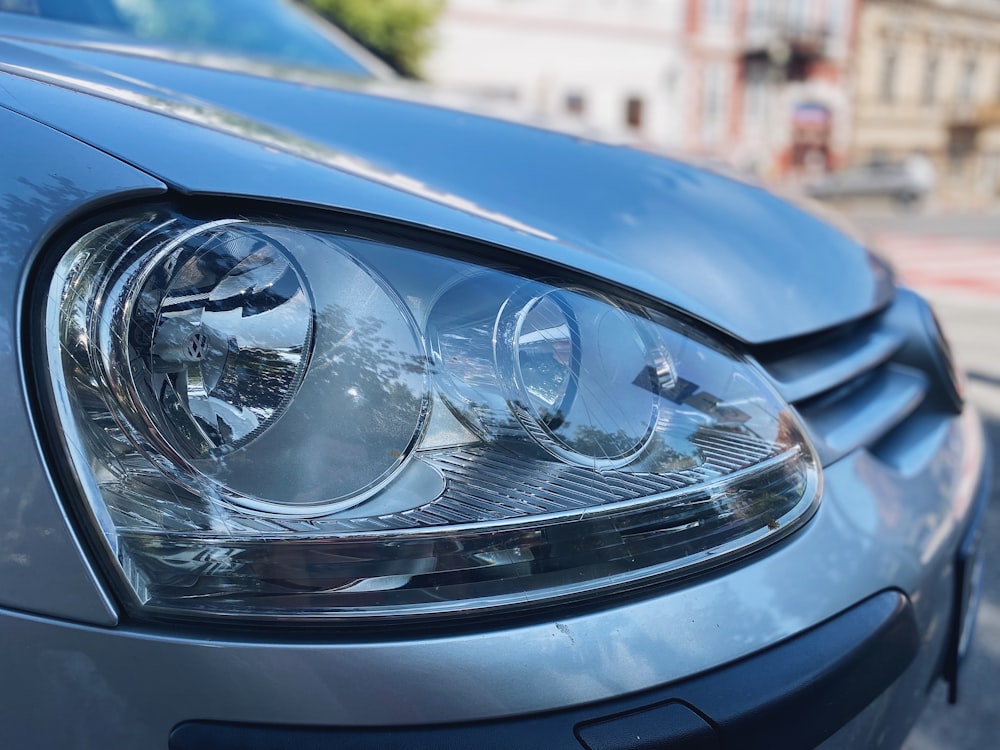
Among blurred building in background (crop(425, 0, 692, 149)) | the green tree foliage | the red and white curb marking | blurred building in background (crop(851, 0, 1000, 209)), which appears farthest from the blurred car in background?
the green tree foliage

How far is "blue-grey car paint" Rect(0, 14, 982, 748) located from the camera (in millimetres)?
646

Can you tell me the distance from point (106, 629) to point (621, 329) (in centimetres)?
52

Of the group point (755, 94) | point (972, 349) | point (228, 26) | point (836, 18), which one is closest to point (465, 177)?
point (228, 26)

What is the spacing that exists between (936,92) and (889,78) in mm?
3322

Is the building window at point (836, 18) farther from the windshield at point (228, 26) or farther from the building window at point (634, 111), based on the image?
the windshield at point (228, 26)

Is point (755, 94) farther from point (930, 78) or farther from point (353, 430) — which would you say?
point (353, 430)

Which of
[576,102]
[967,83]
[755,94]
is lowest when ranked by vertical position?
[576,102]

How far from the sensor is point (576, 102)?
2169cm

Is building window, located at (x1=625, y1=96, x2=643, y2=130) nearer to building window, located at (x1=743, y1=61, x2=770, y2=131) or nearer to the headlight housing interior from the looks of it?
building window, located at (x1=743, y1=61, x2=770, y2=131)

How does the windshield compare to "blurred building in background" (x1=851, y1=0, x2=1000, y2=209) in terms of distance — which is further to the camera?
"blurred building in background" (x1=851, y1=0, x2=1000, y2=209)

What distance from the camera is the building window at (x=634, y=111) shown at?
22.9 metres

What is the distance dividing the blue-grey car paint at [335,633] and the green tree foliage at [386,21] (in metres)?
14.4

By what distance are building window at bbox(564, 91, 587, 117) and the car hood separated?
2102cm

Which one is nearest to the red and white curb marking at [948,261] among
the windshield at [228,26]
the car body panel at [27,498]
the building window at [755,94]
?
the windshield at [228,26]
